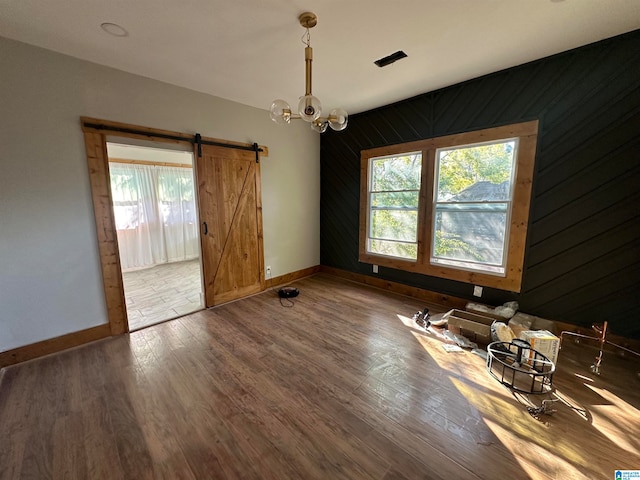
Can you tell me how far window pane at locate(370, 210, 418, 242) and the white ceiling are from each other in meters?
1.76

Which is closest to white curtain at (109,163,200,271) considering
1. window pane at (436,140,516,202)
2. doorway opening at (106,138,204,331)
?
doorway opening at (106,138,204,331)

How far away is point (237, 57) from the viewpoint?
2.46 metres

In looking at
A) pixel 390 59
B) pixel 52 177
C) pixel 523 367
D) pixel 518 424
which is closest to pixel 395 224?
pixel 390 59

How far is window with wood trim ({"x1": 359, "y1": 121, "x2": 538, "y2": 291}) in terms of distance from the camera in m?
2.88

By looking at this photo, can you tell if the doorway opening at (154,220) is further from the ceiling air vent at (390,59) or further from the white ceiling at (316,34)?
the ceiling air vent at (390,59)

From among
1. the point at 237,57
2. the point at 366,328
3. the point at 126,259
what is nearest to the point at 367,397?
the point at 366,328

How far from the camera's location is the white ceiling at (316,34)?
1836mm

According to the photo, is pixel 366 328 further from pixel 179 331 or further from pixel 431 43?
pixel 431 43

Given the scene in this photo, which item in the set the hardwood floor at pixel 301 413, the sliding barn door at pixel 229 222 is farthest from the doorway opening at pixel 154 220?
the hardwood floor at pixel 301 413

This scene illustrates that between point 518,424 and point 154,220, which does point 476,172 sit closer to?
point 518,424

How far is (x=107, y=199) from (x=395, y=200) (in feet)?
12.0

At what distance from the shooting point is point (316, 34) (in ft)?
6.98

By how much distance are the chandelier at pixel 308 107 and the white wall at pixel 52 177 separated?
71.3 inches

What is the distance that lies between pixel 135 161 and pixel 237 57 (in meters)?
4.38
